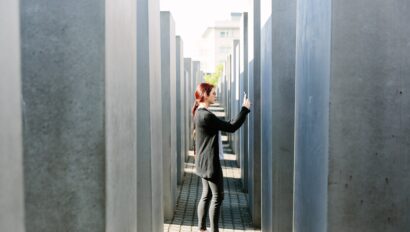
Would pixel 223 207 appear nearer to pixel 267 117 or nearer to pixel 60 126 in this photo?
pixel 267 117

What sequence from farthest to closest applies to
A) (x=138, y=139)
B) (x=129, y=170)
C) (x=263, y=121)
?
(x=263, y=121)
(x=138, y=139)
(x=129, y=170)

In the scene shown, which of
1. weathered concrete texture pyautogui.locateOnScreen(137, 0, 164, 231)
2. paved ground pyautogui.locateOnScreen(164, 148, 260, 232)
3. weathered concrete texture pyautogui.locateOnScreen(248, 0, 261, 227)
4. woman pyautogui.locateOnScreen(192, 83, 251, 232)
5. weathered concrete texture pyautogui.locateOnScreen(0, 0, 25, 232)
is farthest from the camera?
paved ground pyautogui.locateOnScreen(164, 148, 260, 232)

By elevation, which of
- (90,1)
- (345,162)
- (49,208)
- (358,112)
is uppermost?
(90,1)

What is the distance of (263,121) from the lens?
6.93 meters

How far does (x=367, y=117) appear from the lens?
3.42m

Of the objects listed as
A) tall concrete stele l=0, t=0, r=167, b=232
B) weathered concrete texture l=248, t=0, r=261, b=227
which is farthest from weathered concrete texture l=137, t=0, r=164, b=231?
weathered concrete texture l=248, t=0, r=261, b=227

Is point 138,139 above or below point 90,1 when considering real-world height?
below

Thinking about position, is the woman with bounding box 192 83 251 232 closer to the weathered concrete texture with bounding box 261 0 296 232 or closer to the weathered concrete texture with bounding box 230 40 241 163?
the weathered concrete texture with bounding box 261 0 296 232

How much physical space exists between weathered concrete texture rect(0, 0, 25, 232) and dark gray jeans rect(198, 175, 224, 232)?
4262 mm

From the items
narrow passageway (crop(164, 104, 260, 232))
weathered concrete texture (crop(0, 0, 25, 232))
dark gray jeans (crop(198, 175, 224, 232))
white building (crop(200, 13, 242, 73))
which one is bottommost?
narrow passageway (crop(164, 104, 260, 232))

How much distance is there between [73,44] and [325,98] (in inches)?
65.1

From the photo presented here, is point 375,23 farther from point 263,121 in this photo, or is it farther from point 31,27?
point 263,121

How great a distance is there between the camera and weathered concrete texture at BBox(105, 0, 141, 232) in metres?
3.41

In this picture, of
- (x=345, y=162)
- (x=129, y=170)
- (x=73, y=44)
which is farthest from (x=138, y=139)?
(x=345, y=162)
